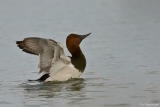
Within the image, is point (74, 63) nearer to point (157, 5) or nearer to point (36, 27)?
point (36, 27)

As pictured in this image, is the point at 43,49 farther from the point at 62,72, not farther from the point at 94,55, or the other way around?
the point at 94,55

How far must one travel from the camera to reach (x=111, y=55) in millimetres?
14180

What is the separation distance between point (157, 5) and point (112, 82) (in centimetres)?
1668

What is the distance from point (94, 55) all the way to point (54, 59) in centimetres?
342

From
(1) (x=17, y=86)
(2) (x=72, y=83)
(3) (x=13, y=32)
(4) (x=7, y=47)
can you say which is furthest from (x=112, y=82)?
(3) (x=13, y=32)

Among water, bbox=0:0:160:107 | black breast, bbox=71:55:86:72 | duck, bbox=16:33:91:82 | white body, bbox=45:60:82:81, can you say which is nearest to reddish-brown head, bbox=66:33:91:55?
duck, bbox=16:33:91:82

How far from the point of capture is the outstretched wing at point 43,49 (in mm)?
10758

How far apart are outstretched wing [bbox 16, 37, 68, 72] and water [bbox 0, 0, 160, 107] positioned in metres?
0.37

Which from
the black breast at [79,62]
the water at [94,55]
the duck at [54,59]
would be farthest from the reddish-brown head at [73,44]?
the water at [94,55]

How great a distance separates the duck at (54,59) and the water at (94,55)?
0.19 meters

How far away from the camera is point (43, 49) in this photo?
429 inches

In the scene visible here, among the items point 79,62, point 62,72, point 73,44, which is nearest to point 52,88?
point 62,72

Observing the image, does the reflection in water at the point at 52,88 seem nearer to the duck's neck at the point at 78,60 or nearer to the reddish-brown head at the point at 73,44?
the duck's neck at the point at 78,60

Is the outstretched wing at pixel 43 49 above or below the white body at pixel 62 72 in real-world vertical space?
above
